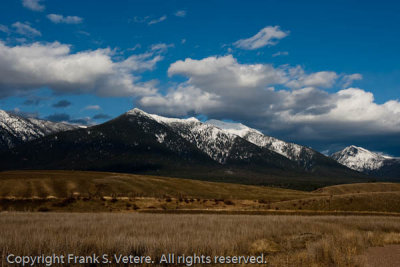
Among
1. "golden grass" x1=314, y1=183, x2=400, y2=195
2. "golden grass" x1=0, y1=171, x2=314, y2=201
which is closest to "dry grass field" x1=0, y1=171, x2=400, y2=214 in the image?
"golden grass" x1=0, y1=171, x2=314, y2=201

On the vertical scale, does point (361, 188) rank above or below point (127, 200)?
below

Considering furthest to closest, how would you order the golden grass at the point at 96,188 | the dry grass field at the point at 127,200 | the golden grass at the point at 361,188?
1. the golden grass at the point at 361,188
2. the golden grass at the point at 96,188
3. the dry grass field at the point at 127,200

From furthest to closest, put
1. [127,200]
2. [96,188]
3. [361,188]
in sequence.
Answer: [361,188]
[96,188]
[127,200]

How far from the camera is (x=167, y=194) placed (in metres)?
96.8

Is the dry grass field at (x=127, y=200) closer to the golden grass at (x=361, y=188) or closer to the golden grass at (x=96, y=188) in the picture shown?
the golden grass at (x=96, y=188)

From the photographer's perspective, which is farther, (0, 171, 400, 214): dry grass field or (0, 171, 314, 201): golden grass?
(0, 171, 314, 201): golden grass

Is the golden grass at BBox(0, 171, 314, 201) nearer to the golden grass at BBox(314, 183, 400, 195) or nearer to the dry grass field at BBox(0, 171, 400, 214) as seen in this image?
the dry grass field at BBox(0, 171, 400, 214)

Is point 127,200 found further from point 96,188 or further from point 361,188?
point 361,188

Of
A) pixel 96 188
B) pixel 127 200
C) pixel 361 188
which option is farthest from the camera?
pixel 361 188

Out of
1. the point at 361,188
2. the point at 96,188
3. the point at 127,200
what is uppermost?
the point at 96,188

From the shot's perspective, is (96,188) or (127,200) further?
(96,188)

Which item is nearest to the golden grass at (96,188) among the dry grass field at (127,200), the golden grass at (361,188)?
the dry grass field at (127,200)

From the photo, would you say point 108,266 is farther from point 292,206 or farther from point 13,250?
point 292,206

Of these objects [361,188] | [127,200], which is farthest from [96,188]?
[361,188]
